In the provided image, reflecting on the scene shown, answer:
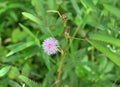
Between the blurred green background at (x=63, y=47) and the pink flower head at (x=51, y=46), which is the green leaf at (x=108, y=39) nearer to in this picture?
the blurred green background at (x=63, y=47)

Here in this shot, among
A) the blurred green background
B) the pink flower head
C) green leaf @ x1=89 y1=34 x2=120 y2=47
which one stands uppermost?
green leaf @ x1=89 y1=34 x2=120 y2=47

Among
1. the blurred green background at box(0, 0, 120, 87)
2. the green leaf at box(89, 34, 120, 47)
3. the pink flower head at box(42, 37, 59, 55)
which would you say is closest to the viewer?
the green leaf at box(89, 34, 120, 47)

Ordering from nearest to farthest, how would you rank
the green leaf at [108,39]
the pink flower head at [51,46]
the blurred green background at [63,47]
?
the green leaf at [108,39] < the pink flower head at [51,46] < the blurred green background at [63,47]

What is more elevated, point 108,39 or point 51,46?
point 108,39

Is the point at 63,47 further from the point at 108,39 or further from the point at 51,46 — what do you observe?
the point at 108,39

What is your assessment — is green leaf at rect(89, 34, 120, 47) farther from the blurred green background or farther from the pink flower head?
the pink flower head

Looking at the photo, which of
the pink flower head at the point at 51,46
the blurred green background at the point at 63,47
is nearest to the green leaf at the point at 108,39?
the blurred green background at the point at 63,47

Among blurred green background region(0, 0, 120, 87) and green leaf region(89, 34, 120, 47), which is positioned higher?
green leaf region(89, 34, 120, 47)

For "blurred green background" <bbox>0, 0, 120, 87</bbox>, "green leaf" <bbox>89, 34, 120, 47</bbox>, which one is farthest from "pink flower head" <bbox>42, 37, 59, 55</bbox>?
"green leaf" <bbox>89, 34, 120, 47</bbox>

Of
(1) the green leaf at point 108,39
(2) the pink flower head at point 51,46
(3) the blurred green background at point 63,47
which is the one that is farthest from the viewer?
(3) the blurred green background at point 63,47

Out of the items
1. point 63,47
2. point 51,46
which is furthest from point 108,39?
point 63,47

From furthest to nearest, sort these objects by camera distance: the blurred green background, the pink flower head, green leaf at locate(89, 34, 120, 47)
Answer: the blurred green background → the pink flower head → green leaf at locate(89, 34, 120, 47)

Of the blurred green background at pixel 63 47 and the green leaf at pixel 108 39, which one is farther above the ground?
the green leaf at pixel 108 39
